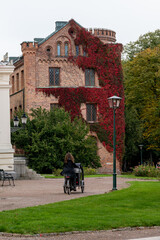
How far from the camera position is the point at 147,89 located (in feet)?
178

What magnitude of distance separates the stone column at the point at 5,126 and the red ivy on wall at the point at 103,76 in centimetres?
1609

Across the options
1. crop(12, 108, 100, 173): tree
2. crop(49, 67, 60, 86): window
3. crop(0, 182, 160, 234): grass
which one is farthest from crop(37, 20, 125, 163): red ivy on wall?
crop(0, 182, 160, 234): grass

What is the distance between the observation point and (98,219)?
12.2 m

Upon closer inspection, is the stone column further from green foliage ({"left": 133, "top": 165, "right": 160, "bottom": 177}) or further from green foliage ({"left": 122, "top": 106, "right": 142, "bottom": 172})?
green foliage ({"left": 122, "top": 106, "right": 142, "bottom": 172})

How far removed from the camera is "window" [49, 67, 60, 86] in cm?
4922

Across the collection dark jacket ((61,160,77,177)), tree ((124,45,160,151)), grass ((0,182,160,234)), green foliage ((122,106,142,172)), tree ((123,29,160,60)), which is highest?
tree ((123,29,160,60))

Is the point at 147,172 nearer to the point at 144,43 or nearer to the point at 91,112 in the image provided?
the point at 91,112

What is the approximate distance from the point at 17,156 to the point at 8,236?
3096 centimetres

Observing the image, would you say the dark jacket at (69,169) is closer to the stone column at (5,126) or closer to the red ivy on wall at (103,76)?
the stone column at (5,126)

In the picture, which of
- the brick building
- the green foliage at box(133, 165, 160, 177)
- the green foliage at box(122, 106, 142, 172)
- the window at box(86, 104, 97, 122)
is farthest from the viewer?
the green foliage at box(122, 106, 142, 172)

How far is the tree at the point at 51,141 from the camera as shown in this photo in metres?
40.3

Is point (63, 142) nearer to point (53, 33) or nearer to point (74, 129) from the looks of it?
point (74, 129)

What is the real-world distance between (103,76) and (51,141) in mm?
11685

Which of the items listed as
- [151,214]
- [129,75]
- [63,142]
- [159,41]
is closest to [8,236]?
[151,214]
